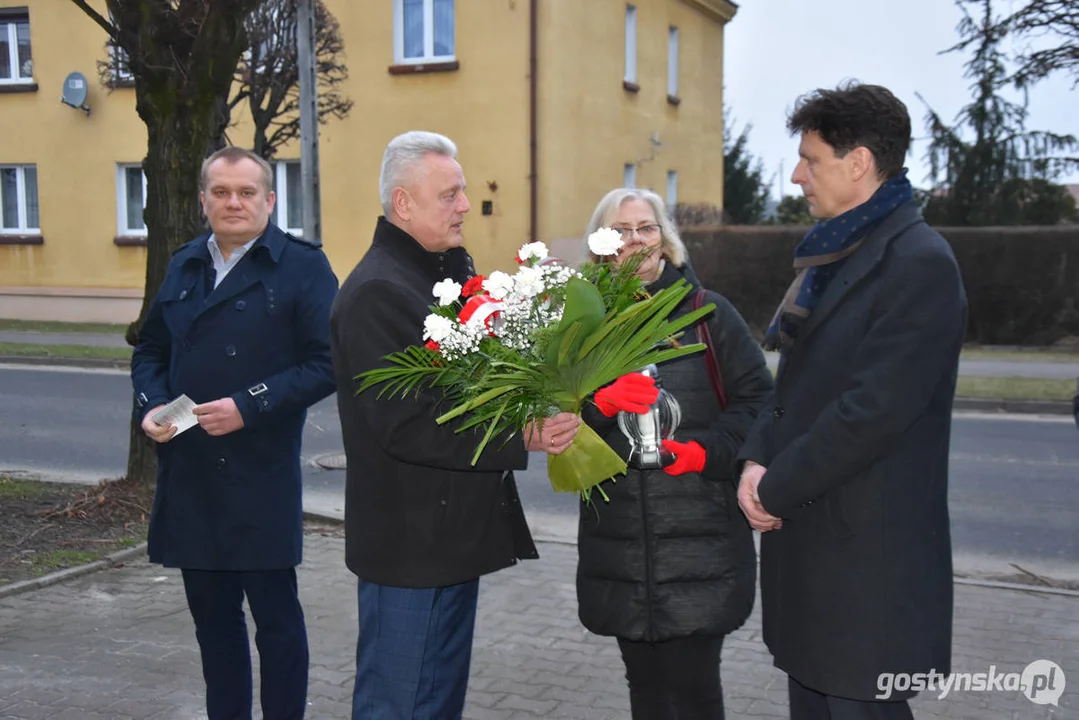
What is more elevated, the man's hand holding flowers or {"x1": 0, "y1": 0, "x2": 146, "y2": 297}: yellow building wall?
{"x1": 0, "y1": 0, "x2": 146, "y2": 297}: yellow building wall

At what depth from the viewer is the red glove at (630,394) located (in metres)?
2.82

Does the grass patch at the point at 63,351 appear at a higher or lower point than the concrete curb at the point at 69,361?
higher

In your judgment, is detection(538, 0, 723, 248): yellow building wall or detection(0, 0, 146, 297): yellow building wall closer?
detection(538, 0, 723, 248): yellow building wall

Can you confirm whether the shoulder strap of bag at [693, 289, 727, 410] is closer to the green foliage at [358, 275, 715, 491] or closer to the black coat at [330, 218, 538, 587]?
the green foliage at [358, 275, 715, 491]

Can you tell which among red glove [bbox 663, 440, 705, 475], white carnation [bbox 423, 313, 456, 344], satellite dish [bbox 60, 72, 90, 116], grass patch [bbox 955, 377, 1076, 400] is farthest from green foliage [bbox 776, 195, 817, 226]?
white carnation [bbox 423, 313, 456, 344]

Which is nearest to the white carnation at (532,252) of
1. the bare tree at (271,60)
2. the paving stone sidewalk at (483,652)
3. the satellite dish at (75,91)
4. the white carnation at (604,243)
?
the white carnation at (604,243)

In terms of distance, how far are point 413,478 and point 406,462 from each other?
7 cm

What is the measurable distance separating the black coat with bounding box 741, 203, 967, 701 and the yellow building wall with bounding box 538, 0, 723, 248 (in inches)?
662

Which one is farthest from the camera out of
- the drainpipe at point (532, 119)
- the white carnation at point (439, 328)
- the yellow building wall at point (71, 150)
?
the yellow building wall at point (71, 150)

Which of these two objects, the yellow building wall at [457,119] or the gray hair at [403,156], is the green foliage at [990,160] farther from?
the gray hair at [403,156]

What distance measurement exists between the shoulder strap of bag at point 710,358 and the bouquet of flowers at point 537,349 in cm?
28

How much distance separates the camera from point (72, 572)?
582 cm

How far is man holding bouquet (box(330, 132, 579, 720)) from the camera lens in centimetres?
288

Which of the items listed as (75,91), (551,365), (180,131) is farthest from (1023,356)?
(75,91)
